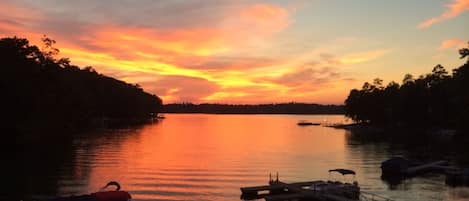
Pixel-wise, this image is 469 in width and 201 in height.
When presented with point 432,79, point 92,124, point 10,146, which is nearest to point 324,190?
point 10,146

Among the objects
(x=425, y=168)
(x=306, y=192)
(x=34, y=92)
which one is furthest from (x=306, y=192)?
(x=34, y=92)

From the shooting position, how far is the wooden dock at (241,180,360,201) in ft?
136

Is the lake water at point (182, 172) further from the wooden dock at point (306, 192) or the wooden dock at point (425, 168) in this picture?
the wooden dock at point (306, 192)

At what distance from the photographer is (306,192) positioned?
140ft

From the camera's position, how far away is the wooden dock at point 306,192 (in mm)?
41562

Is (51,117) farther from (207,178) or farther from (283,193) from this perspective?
(283,193)

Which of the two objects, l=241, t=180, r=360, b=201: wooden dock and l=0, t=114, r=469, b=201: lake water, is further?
l=0, t=114, r=469, b=201: lake water

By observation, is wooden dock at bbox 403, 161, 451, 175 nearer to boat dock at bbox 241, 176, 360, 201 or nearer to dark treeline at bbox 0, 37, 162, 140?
boat dock at bbox 241, 176, 360, 201

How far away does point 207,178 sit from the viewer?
55656 mm

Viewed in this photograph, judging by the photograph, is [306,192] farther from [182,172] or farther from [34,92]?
[34,92]

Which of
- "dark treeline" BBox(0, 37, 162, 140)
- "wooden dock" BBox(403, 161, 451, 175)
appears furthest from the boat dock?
"dark treeline" BBox(0, 37, 162, 140)

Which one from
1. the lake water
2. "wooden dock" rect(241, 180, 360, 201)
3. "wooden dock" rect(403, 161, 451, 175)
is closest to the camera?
"wooden dock" rect(241, 180, 360, 201)

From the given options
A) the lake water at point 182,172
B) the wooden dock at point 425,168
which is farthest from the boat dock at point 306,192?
the wooden dock at point 425,168

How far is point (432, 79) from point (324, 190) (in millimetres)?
143389
